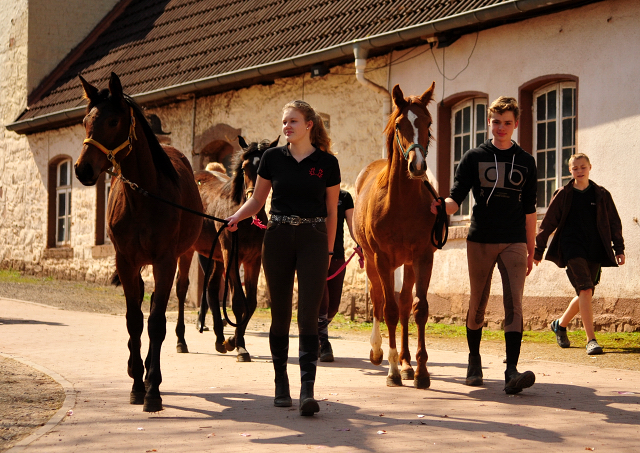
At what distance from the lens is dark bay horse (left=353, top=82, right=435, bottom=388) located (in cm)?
686

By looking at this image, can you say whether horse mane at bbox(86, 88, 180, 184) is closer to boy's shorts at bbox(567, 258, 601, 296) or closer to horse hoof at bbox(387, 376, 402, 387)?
horse hoof at bbox(387, 376, 402, 387)

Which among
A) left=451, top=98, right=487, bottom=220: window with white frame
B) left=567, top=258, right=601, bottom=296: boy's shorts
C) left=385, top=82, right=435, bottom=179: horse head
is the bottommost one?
left=567, top=258, right=601, bottom=296: boy's shorts

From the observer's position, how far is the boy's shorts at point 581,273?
31.3 feet

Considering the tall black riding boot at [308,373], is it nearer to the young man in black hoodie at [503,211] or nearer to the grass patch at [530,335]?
the young man in black hoodie at [503,211]

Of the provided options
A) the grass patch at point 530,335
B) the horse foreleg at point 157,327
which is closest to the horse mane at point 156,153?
the horse foreleg at point 157,327

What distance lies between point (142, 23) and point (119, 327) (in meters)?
11.8

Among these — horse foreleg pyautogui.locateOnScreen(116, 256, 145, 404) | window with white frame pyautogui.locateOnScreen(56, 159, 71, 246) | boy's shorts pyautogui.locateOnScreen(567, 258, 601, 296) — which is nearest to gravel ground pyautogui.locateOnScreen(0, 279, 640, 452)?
horse foreleg pyautogui.locateOnScreen(116, 256, 145, 404)

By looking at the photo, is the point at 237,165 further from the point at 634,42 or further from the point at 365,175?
the point at 634,42

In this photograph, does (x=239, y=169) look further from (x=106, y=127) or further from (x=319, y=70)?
(x=319, y=70)

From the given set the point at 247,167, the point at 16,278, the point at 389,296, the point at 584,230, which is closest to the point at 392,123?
the point at 389,296

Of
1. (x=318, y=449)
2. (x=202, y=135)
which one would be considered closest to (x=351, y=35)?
(x=202, y=135)

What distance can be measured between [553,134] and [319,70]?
4.29 meters

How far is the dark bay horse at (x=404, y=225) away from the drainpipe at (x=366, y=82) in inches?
246

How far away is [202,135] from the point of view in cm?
1759
